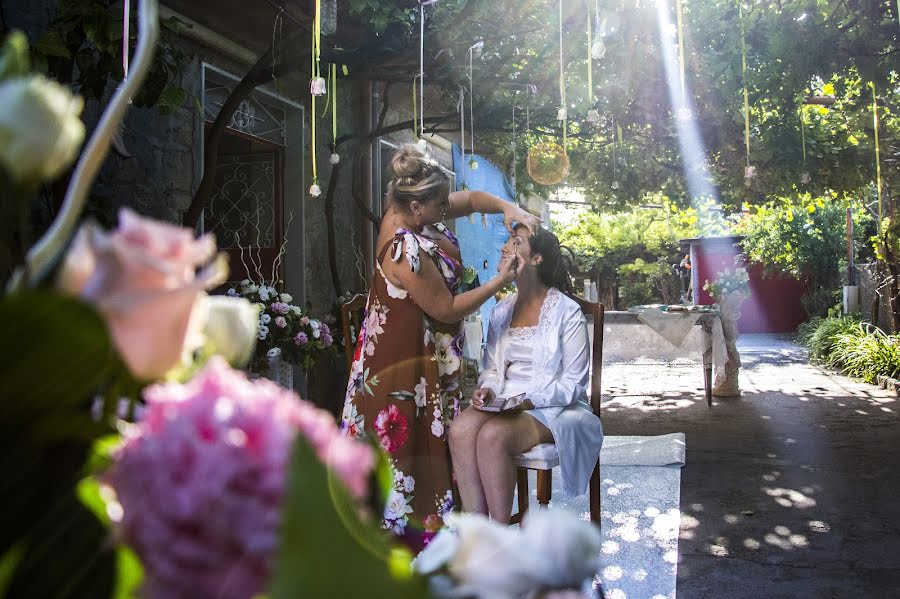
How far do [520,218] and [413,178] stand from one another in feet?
1.52

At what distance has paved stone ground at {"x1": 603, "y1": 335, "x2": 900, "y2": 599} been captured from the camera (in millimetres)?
3055

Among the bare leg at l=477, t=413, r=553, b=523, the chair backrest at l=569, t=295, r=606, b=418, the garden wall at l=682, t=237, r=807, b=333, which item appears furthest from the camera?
the garden wall at l=682, t=237, r=807, b=333

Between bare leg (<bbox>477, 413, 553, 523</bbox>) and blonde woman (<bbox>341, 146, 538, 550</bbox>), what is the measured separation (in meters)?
0.22

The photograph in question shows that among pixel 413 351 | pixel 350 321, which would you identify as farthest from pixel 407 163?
pixel 350 321

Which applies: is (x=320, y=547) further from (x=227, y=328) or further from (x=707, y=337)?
(x=707, y=337)

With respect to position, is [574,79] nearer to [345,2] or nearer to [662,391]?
[345,2]

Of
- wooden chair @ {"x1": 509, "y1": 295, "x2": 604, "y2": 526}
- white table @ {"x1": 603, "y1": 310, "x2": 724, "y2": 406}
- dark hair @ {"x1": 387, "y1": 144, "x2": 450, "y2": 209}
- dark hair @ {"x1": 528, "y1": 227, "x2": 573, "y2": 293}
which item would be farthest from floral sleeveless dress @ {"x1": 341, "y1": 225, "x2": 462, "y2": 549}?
white table @ {"x1": 603, "y1": 310, "x2": 724, "y2": 406}

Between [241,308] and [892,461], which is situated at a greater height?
[241,308]

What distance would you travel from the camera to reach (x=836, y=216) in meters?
19.6

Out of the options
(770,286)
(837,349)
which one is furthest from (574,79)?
(770,286)

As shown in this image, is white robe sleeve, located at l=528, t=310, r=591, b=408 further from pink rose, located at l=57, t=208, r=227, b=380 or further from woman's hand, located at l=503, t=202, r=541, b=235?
pink rose, located at l=57, t=208, r=227, b=380

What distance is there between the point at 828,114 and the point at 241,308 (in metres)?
8.40

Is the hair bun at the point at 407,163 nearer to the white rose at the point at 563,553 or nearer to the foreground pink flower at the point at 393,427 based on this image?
the foreground pink flower at the point at 393,427

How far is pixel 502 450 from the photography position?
271 centimetres
